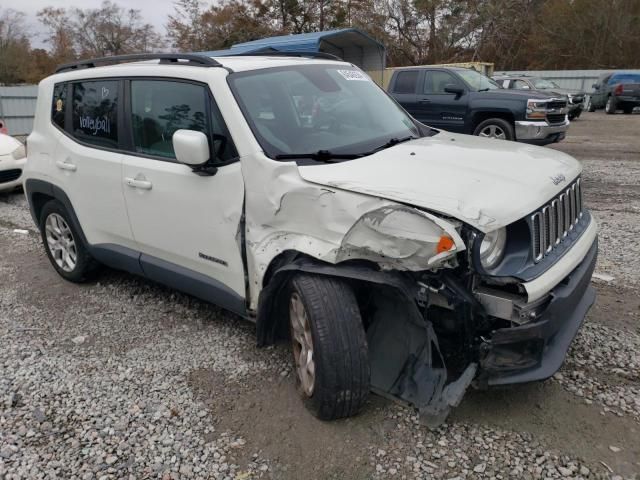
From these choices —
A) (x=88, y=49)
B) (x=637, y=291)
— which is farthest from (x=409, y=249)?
(x=88, y=49)

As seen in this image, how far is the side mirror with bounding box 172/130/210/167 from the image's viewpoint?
10.2 feet

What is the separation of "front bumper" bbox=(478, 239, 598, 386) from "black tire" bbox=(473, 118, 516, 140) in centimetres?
866

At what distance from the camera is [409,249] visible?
2494mm

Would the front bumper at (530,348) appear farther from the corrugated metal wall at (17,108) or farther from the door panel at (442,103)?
the corrugated metal wall at (17,108)

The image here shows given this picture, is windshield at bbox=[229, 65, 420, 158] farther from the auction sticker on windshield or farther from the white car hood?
the white car hood

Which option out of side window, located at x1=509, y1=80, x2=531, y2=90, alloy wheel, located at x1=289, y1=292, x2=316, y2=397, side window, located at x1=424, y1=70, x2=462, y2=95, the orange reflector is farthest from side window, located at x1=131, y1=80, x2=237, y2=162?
side window, located at x1=509, y1=80, x2=531, y2=90

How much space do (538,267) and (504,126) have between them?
8.87 metres

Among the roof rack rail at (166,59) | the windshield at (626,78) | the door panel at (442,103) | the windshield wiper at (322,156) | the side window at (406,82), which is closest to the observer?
the windshield wiper at (322,156)

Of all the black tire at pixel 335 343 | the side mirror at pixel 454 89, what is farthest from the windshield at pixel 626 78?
the black tire at pixel 335 343

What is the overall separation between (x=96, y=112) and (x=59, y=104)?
63 centimetres

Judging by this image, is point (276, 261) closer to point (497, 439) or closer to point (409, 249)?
point (409, 249)

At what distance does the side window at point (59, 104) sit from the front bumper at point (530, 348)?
3.88 m

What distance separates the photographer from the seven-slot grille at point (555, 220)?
2.73m

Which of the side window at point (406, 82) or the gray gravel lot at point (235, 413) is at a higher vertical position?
the side window at point (406, 82)
